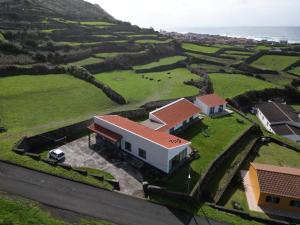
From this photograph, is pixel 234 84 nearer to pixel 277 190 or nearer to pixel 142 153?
pixel 277 190

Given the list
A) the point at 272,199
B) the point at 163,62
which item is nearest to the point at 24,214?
the point at 272,199

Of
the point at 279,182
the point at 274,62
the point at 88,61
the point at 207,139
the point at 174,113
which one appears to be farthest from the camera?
the point at 274,62

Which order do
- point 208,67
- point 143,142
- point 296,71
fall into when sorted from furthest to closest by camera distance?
point 296,71 < point 208,67 < point 143,142

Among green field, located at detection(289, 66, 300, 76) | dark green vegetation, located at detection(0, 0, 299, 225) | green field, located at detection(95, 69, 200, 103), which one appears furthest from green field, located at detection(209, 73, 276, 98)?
green field, located at detection(289, 66, 300, 76)

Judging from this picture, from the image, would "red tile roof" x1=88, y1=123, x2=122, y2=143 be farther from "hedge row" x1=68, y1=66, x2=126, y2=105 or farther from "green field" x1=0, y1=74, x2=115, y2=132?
"hedge row" x1=68, y1=66, x2=126, y2=105

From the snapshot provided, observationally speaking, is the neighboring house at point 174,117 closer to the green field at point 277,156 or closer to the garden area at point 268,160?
the garden area at point 268,160

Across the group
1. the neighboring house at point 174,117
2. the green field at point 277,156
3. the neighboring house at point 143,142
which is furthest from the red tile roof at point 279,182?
the neighboring house at point 174,117
